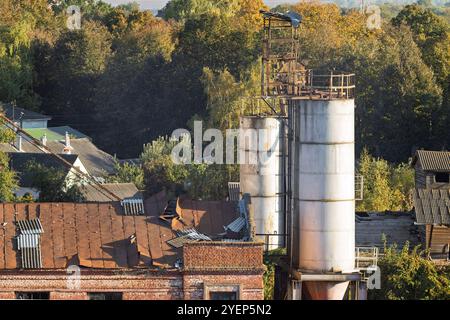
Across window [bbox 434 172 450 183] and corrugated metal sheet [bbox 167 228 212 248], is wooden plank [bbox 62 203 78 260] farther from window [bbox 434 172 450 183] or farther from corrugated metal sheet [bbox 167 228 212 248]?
window [bbox 434 172 450 183]

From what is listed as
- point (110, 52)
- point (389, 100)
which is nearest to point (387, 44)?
point (389, 100)

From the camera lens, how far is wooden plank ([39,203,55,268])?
3047 cm

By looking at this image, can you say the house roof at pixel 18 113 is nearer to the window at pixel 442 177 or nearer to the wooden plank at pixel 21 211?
the window at pixel 442 177

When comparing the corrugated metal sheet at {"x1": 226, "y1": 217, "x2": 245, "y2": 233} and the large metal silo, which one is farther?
the large metal silo

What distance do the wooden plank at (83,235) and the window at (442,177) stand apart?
20.9 m

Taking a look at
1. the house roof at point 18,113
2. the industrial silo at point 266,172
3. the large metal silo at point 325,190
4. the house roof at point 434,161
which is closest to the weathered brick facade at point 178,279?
the large metal silo at point 325,190

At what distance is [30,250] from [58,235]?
108 centimetres

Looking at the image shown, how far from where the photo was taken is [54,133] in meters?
72.5

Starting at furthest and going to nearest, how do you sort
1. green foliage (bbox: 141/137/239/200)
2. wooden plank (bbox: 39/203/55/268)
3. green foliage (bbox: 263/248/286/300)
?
green foliage (bbox: 141/137/239/200) < green foliage (bbox: 263/248/286/300) < wooden plank (bbox: 39/203/55/268)

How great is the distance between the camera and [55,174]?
153ft

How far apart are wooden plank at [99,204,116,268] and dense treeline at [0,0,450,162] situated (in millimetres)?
28477

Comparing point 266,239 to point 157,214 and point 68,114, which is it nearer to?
point 157,214

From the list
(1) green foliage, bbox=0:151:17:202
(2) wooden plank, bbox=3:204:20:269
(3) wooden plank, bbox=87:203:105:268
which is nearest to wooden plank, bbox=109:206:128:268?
(3) wooden plank, bbox=87:203:105:268

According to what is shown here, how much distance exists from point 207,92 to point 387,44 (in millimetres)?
11747
